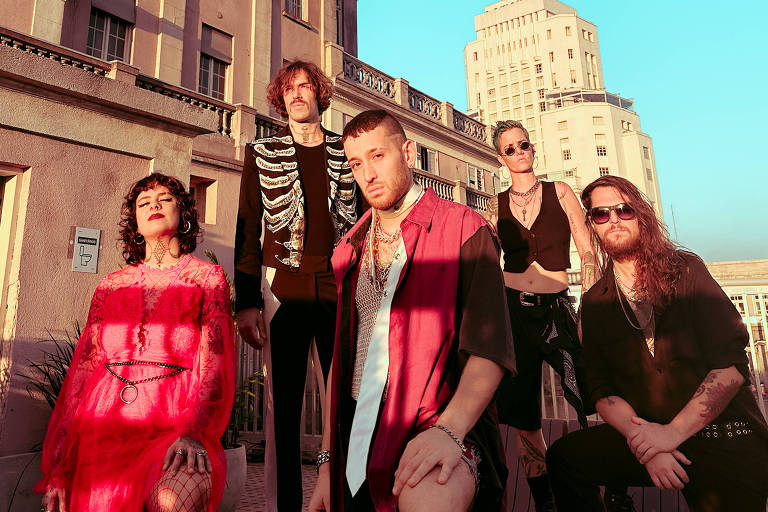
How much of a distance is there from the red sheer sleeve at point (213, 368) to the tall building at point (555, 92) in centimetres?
6263

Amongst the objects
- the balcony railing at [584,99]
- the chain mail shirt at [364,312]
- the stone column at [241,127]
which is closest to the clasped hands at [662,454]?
the chain mail shirt at [364,312]

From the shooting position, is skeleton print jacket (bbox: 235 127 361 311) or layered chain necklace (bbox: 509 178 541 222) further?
layered chain necklace (bbox: 509 178 541 222)

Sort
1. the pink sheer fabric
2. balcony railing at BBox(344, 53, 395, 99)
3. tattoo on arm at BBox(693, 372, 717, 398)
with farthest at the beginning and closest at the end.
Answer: balcony railing at BBox(344, 53, 395, 99), the pink sheer fabric, tattoo on arm at BBox(693, 372, 717, 398)

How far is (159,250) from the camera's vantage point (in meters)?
2.86

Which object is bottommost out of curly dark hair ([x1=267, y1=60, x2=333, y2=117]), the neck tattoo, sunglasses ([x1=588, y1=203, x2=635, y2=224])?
the neck tattoo

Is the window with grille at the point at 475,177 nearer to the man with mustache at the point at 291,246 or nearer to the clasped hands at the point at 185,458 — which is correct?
the man with mustache at the point at 291,246

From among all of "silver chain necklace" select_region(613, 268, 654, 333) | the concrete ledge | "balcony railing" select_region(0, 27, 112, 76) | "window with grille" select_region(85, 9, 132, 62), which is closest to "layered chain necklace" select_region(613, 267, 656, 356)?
"silver chain necklace" select_region(613, 268, 654, 333)

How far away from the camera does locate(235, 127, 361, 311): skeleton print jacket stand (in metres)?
2.81

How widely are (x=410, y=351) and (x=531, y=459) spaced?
6.48 ft

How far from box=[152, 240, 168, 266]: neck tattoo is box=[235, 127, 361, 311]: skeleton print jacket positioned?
414mm

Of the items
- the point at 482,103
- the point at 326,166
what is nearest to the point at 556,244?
the point at 326,166

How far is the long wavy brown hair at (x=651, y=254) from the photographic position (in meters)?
2.37

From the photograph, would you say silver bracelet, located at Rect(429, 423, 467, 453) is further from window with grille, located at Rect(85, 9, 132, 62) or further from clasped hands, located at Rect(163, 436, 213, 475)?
window with grille, located at Rect(85, 9, 132, 62)

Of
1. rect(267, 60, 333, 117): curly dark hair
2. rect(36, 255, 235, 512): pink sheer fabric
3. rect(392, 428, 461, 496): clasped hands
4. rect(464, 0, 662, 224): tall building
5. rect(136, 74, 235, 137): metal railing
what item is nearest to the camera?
rect(392, 428, 461, 496): clasped hands
